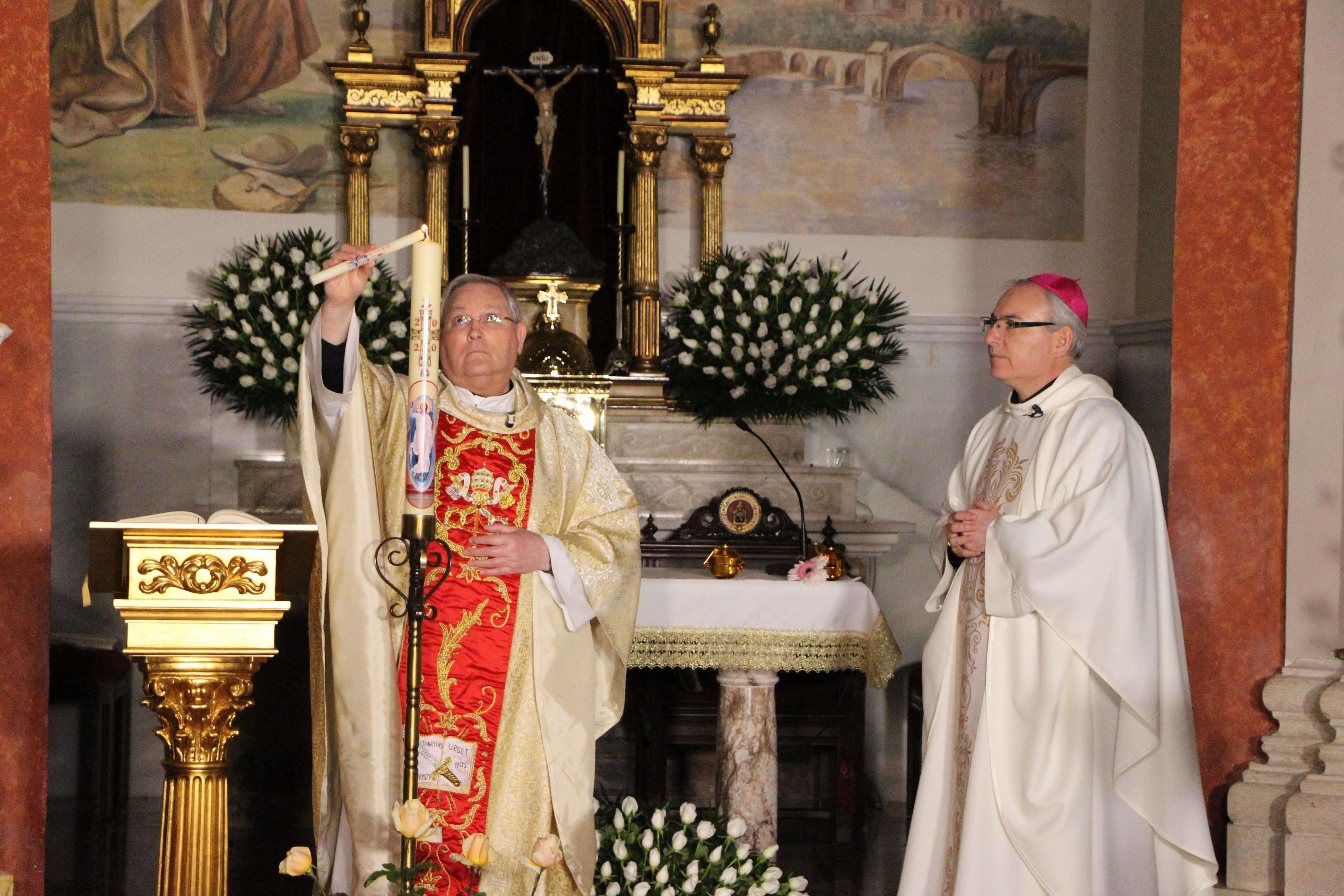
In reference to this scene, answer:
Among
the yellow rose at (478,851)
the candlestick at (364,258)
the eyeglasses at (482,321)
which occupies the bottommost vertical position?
the yellow rose at (478,851)

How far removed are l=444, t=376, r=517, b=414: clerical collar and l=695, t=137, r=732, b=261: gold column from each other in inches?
119

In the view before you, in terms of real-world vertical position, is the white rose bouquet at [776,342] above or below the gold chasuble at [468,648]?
above


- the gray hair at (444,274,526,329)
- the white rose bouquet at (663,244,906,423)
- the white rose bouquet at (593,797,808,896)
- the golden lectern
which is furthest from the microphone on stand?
the golden lectern

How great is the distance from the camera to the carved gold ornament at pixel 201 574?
9.12 feet

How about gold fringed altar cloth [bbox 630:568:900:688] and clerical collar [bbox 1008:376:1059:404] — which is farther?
gold fringed altar cloth [bbox 630:568:900:688]

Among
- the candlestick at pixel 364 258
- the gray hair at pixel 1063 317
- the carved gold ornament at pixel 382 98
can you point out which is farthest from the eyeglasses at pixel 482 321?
the carved gold ornament at pixel 382 98

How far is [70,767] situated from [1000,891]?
14.6 feet

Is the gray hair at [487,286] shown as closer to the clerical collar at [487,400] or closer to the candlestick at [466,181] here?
the clerical collar at [487,400]

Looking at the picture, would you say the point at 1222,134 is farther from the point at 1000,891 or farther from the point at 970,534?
the point at 1000,891

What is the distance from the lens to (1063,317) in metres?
3.78

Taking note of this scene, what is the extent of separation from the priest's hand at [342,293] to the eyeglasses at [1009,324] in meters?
1.55

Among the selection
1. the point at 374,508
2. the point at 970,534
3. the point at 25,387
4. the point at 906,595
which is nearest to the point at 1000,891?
the point at 970,534

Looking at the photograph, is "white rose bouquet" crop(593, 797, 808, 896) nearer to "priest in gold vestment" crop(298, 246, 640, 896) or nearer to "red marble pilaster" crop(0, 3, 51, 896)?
"priest in gold vestment" crop(298, 246, 640, 896)

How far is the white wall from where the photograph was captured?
418 cm
